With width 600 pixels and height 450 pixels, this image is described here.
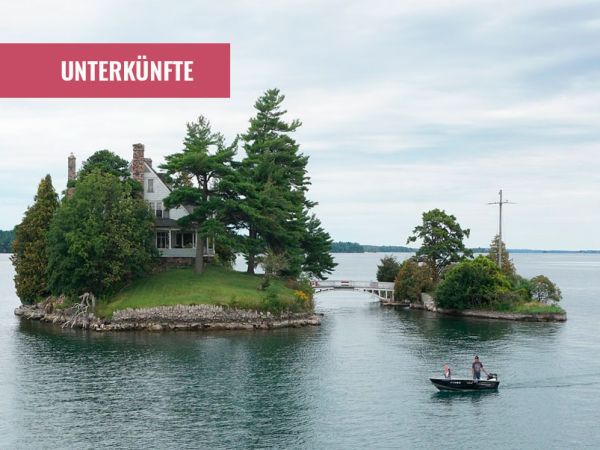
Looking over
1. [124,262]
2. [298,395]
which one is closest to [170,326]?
[124,262]

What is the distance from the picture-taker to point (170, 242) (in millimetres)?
99812

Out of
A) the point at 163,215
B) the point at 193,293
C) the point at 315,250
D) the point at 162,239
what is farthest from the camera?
the point at 315,250

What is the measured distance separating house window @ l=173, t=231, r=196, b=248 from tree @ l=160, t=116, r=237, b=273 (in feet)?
15.7

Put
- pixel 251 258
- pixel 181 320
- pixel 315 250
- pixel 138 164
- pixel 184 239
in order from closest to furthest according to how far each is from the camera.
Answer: pixel 181 320, pixel 138 164, pixel 184 239, pixel 251 258, pixel 315 250

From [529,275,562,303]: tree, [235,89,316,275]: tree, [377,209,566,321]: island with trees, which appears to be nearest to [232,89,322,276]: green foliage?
[235,89,316,275]: tree

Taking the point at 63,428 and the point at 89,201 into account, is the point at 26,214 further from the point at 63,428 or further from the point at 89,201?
the point at 63,428

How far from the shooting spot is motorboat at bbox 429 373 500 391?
53438 millimetres

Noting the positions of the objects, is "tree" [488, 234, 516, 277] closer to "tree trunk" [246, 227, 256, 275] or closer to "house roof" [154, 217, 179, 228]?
"tree trunk" [246, 227, 256, 275]

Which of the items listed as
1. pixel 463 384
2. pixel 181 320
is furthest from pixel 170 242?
pixel 463 384

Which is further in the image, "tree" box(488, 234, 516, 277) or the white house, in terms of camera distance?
"tree" box(488, 234, 516, 277)

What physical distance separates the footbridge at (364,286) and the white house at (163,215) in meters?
29.9

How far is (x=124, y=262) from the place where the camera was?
87688 millimetres

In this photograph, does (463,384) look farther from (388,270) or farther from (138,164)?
(388,270)

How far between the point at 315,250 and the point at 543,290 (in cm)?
3759
